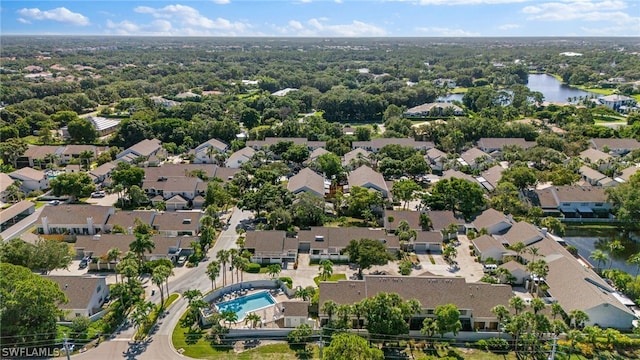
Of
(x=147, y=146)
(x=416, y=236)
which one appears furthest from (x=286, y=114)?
(x=416, y=236)

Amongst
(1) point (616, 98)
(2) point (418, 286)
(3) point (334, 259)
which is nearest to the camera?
(2) point (418, 286)

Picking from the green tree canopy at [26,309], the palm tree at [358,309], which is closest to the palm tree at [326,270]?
the palm tree at [358,309]

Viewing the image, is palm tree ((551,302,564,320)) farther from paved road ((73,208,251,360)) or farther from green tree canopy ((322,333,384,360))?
paved road ((73,208,251,360))

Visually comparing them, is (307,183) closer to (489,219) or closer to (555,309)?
(489,219)

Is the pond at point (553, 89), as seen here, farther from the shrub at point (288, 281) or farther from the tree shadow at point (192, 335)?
the tree shadow at point (192, 335)

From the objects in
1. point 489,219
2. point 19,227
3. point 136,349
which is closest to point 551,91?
point 489,219

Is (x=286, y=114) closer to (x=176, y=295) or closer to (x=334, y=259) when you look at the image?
(x=334, y=259)

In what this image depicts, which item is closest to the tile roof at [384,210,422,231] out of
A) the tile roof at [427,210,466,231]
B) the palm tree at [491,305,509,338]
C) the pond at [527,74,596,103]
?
the tile roof at [427,210,466,231]
